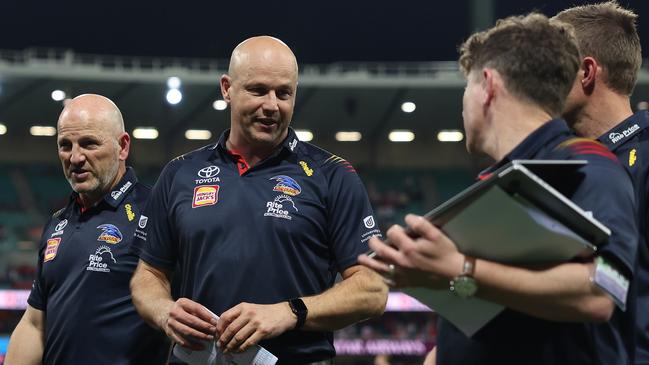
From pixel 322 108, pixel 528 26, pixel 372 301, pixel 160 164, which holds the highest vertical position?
pixel 528 26

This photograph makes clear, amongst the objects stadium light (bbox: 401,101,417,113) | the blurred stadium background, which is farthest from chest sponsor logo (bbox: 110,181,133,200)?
stadium light (bbox: 401,101,417,113)

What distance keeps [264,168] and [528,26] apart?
1.37 m

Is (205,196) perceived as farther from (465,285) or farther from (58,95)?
(58,95)

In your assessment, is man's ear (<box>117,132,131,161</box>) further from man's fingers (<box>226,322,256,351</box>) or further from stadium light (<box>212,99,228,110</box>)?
stadium light (<box>212,99,228,110</box>)

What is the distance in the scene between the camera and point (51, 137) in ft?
90.5

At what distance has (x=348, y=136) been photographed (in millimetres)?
27734

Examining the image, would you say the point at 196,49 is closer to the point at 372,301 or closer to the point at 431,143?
the point at 431,143

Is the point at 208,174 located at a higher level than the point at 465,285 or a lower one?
lower

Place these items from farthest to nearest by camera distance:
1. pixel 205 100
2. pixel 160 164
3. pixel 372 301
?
pixel 160 164 < pixel 205 100 < pixel 372 301

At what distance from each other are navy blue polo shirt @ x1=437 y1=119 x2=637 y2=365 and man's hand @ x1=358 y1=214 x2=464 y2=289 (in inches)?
9.9

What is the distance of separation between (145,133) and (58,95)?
3888 millimetres

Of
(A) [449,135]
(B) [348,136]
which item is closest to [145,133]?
(B) [348,136]

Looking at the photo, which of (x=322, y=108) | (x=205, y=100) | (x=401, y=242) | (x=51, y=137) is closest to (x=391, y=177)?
(x=322, y=108)

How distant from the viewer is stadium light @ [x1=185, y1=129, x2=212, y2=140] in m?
27.1
